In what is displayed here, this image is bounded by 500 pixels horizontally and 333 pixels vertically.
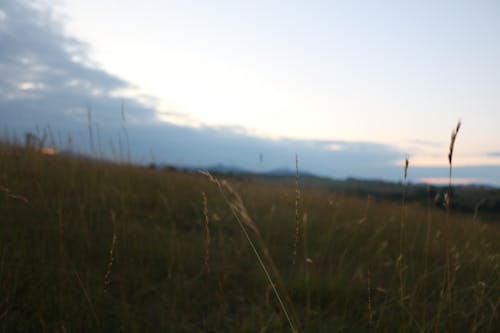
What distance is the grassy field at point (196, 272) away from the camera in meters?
1.68

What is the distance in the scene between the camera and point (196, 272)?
250 centimetres

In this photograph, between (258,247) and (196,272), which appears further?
(258,247)

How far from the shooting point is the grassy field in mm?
1677

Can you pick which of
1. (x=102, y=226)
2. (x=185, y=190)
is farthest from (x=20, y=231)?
(x=185, y=190)

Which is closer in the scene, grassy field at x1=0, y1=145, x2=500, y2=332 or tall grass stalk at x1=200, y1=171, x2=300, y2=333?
tall grass stalk at x1=200, y1=171, x2=300, y2=333

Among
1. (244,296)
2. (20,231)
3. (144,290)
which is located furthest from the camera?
(20,231)

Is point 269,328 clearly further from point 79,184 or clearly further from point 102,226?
point 79,184

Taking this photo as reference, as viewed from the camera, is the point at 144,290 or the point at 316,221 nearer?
the point at 144,290

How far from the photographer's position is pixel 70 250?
2385 mm

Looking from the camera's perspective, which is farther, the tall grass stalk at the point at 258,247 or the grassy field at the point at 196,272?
the grassy field at the point at 196,272

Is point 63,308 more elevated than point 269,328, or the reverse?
point 63,308

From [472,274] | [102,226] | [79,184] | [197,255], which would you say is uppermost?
[79,184]

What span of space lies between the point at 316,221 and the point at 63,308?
3332 millimetres

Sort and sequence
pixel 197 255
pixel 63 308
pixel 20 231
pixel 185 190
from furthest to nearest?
pixel 185 190 < pixel 197 255 < pixel 20 231 < pixel 63 308
